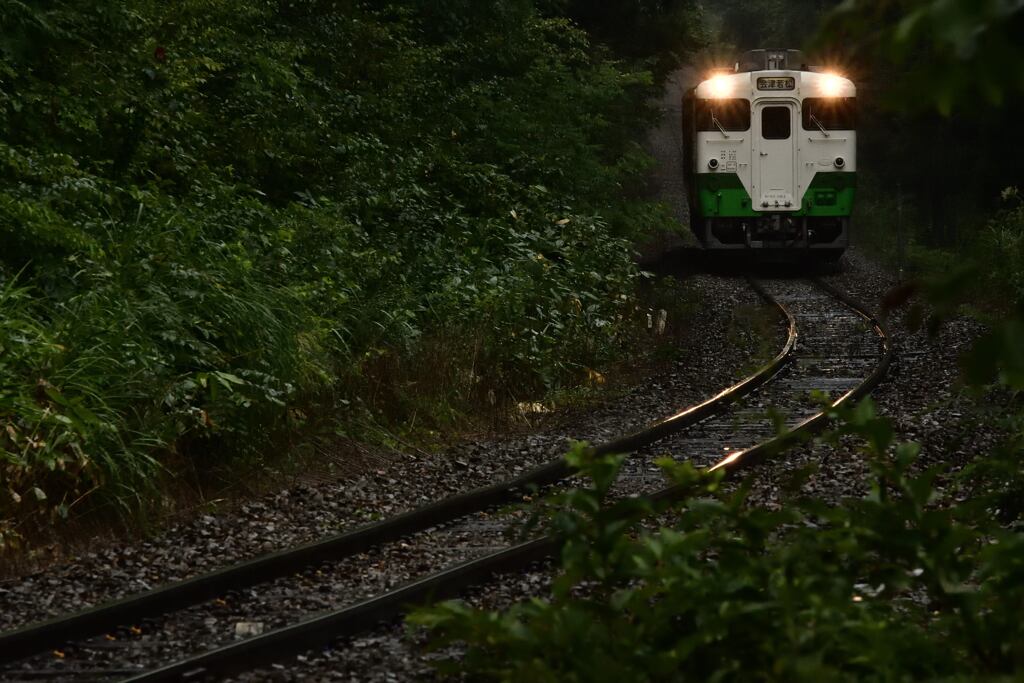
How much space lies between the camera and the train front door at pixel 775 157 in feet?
69.0

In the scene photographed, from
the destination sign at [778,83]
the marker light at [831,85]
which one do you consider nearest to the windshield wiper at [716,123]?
the destination sign at [778,83]

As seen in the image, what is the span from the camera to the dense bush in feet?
25.0

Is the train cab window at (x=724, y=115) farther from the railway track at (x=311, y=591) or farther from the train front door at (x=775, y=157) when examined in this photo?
the railway track at (x=311, y=591)

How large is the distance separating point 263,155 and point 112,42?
235 centimetres

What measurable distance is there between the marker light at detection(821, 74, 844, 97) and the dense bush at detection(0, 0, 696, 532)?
12.3 ft

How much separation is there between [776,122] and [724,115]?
0.86 m

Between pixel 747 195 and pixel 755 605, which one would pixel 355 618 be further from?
pixel 747 195

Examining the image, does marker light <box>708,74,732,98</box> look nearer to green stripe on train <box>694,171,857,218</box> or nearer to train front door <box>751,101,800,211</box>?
train front door <box>751,101,800,211</box>

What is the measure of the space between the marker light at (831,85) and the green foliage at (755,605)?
18.1 meters

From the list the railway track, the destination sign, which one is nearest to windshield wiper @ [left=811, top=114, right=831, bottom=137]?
the destination sign

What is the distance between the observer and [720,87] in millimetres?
20875

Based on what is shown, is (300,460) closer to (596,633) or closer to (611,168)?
(596,633)

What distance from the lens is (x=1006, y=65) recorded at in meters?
2.04

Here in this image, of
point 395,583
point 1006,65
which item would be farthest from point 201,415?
point 1006,65
